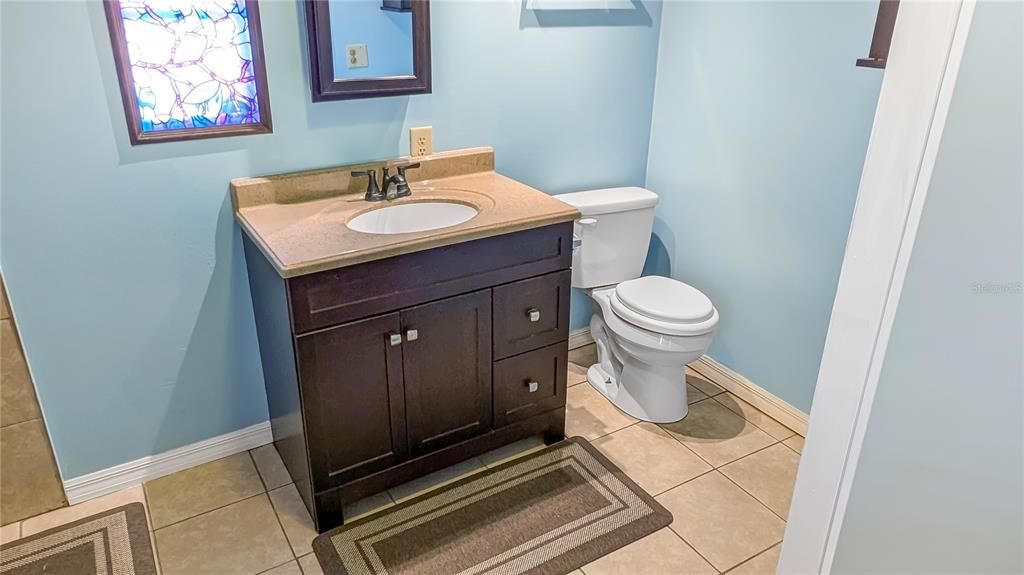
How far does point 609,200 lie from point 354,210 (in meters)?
0.97

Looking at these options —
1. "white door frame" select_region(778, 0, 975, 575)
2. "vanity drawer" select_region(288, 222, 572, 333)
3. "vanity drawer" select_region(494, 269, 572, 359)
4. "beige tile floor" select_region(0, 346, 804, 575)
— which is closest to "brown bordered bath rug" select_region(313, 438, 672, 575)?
"beige tile floor" select_region(0, 346, 804, 575)

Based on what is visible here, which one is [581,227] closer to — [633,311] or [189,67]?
[633,311]

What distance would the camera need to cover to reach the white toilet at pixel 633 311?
2.33 m

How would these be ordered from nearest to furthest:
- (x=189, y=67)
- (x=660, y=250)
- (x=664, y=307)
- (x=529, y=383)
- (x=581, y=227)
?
1. (x=189, y=67)
2. (x=529, y=383)
3. (x=664, y=307)
4. (x=581, y=227)
5. (x=660, y=250)

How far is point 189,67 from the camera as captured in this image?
1.86 meters

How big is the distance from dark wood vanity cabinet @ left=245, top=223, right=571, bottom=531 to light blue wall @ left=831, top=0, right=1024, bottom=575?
1210mm

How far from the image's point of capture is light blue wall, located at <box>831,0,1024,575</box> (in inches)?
28.5

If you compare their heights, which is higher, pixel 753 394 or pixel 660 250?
pixel 660 250

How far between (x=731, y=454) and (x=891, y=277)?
1688 millimetres

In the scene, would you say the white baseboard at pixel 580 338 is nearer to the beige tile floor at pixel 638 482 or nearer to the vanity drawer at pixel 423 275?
the beige tile floor at pixel 638 482

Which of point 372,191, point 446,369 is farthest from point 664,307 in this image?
point 372,191

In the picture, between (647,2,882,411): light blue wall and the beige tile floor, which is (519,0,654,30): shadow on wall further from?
the beige tile floor

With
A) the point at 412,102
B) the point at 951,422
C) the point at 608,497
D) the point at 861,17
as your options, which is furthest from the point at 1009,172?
the point at 412,102

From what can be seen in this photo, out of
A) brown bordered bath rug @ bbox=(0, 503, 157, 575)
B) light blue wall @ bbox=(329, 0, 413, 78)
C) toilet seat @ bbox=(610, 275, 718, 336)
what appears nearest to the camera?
Answer: brown bordered bath rug @ bbox=(0, 503, 157, 575)
